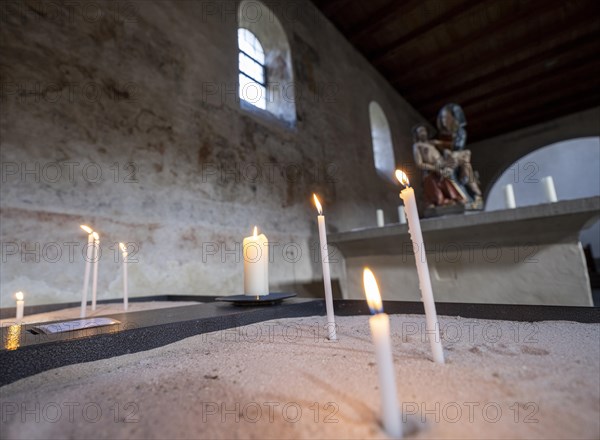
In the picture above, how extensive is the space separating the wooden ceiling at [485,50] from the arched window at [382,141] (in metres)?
1.24

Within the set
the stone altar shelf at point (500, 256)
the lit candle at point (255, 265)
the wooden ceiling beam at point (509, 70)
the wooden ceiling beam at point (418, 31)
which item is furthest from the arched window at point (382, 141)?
the lit candle at point (255, 265)

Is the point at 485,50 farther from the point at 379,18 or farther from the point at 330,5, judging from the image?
the point at 330,5

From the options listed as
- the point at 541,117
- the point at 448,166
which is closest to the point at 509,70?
the point at 541,117

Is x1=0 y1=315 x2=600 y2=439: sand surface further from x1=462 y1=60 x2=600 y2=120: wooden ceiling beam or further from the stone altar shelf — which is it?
x1=462 y1=60 x2=600 y2=120: wooden ceiling beam

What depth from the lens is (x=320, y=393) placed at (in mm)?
504

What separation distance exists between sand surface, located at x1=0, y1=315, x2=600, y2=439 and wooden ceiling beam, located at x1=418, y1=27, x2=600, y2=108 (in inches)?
337

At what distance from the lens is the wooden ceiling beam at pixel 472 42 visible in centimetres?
573

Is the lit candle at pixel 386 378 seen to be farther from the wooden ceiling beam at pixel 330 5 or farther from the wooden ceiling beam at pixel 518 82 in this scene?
the wooden ceiling beam at pixel 518 82

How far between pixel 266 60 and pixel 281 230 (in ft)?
9.85

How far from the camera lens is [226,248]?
3369mm

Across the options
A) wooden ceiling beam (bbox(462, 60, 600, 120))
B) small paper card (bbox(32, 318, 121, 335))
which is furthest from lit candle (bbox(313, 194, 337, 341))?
wooden ceiling beam (bbox(462, 60, 600, 120))

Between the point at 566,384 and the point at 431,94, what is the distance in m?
9.50

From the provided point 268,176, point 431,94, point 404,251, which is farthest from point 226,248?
point 431,94

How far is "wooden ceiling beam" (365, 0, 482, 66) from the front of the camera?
574 centimetres
